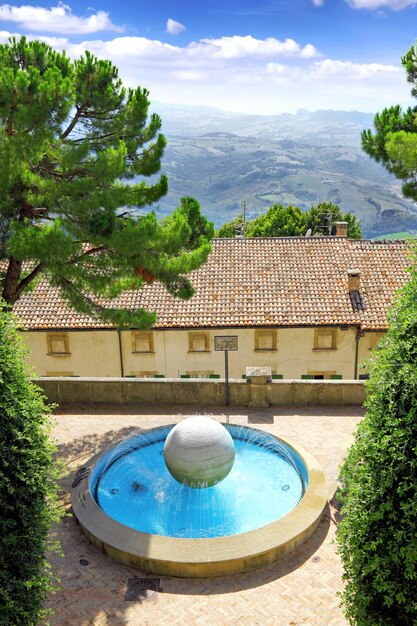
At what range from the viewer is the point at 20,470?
7.07m

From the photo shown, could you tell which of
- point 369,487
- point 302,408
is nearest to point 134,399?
point 302,408

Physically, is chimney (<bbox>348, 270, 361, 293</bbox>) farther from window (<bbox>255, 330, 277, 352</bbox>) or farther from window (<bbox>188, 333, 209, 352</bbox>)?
window (<bbox>188, 333, 209, 352</bbox>)

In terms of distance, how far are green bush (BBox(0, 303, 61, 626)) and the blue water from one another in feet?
12.1

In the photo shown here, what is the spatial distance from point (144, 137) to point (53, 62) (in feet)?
10.7

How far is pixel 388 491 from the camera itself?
646 centimetres

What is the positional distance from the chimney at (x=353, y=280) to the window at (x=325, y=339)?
2.20 metres

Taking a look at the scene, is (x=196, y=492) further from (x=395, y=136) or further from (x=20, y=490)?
(x=395, y=136)

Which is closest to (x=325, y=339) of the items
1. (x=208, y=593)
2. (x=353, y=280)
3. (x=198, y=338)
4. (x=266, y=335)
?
(x=266, y=335)

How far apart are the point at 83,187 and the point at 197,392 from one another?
672 cm

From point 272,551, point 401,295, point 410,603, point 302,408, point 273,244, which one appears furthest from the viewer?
point 273,244

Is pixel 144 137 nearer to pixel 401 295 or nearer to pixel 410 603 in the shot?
pixel 401 295

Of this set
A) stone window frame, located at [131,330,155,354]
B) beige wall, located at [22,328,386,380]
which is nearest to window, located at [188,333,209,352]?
beige wall, located at [22,328,386,380]

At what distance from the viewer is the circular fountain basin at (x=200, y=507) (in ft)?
31.4

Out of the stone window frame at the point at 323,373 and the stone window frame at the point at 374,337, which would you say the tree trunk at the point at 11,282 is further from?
the stone window frame at the point at 374,337
